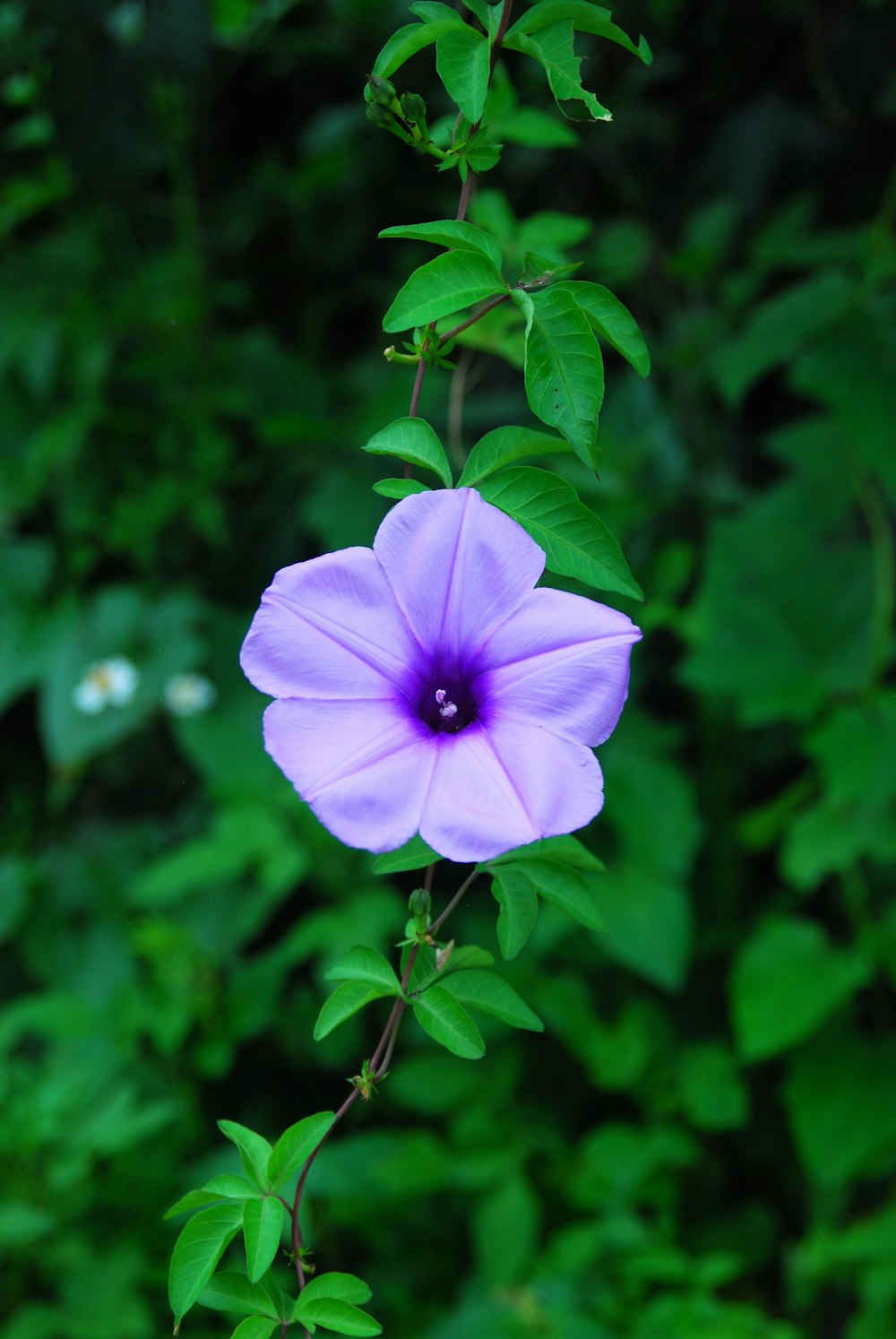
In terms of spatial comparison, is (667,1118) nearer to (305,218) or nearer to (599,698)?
(599,698)

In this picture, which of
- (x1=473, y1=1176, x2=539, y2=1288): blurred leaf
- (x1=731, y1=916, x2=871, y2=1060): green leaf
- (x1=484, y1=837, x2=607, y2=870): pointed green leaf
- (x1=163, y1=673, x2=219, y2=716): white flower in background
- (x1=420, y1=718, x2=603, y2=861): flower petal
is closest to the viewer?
(x1=420, y1=718, x2=603, y2=861): flower petal

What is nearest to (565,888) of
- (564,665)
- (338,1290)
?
(564,665)

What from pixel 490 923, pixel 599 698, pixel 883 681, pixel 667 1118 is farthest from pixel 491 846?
pixel 883 681

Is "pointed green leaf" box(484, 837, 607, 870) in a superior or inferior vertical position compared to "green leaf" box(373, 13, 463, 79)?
inferior

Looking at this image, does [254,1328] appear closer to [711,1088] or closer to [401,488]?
→ [401,488]

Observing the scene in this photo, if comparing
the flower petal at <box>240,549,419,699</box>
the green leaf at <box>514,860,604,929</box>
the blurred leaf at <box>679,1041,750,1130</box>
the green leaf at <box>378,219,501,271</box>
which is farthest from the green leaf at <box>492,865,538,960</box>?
the blurred leaf at <box>679,1041,750,1130</box>

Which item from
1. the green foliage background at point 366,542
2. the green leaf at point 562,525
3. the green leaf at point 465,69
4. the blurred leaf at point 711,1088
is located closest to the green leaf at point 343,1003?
the green leaf at point 562,525

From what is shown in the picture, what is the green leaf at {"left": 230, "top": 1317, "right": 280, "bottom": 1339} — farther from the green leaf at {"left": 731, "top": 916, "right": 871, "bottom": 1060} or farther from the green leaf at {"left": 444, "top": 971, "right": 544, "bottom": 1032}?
the green leaf at {"left": 731, "top": 916, "right": 871, "bottom": 1060}
